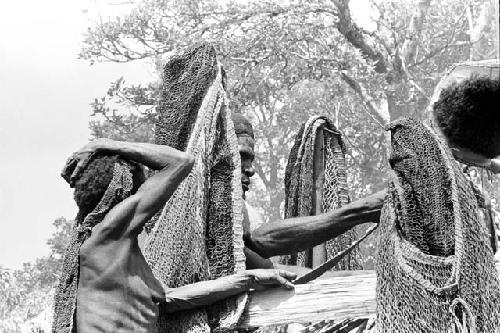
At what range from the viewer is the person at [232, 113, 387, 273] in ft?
19.3

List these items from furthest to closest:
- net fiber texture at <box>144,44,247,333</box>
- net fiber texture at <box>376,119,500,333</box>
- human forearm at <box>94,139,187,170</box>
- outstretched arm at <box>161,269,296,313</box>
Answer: net fiber texture at <box>144,44,247,333</box> → outstretched arm at <box>161,269,296,313</box> → human forearm at <box>94,139,187,170</box> → net fiber texture at <box>376,119,500,333</box>

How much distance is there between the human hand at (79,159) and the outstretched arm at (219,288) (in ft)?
2.75

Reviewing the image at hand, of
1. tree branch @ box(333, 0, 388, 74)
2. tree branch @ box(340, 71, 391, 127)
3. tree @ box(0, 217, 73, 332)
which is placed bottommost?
tree @ box(0, 217, 73, 332)

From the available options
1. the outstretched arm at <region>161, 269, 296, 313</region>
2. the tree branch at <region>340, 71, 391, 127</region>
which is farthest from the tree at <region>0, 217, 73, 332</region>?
the outstretched arm at <region>161, 269, 296, 313</region>

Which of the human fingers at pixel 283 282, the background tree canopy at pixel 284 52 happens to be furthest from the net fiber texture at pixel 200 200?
the background tree canopy at pixel 284 52

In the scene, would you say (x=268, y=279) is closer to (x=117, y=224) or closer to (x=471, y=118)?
(x=117, y=224)

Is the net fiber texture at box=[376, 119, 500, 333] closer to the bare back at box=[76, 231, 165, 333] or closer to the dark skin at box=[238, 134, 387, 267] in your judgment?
the bare back at box=[76, 231, 165, 333]

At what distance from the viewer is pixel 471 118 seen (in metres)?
4.03

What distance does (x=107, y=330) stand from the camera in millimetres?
4672

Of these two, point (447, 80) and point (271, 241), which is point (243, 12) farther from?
point (447, 80)

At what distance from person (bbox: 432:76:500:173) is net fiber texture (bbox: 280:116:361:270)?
2544 mm

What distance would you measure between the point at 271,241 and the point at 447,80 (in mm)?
2523

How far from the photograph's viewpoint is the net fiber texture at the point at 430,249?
12.5 ft

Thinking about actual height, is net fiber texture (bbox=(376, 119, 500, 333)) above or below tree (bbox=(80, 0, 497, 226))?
below
